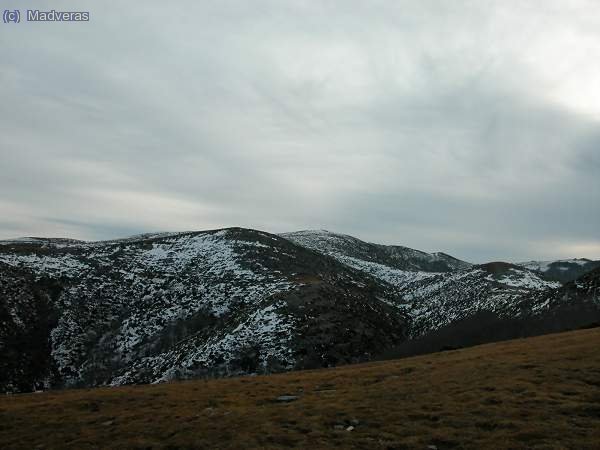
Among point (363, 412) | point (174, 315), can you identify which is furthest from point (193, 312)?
point (363, 412)

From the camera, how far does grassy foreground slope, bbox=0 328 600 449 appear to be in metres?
16.2

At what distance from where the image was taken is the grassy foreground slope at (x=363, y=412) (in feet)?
53.1

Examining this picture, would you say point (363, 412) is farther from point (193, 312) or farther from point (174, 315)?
point (174, 315)

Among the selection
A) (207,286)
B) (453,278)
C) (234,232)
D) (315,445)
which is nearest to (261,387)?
(315,445)

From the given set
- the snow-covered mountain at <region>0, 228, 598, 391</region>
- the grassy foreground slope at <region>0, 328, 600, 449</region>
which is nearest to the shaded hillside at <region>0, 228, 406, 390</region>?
the snow-covered mountain at <region>0, 228, 598, 391</region>

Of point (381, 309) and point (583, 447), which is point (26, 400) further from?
point (381, 309)

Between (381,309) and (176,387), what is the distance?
250 feet

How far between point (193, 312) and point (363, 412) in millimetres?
73990

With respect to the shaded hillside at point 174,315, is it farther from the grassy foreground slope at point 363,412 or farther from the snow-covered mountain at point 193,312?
the grassy foreground slope at point 363,412

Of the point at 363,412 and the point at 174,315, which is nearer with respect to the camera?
the point at 363,412

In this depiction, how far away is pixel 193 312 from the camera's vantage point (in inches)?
3504

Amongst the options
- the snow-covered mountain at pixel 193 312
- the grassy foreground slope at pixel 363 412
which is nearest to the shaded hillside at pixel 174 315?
the snow-covered mountain at pixel 193 312

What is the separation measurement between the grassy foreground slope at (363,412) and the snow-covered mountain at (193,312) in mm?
37656

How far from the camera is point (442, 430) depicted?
54.0 ft
